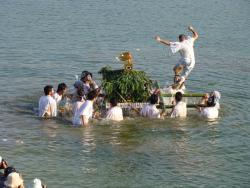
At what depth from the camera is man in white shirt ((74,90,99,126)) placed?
69.9 ft

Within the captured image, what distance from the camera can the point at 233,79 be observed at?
93.0 feet

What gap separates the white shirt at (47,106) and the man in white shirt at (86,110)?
39.4 inches

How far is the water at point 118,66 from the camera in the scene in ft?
59.3

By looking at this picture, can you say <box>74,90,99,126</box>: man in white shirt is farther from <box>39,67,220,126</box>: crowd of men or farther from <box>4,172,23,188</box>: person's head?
<box>4,172,23,188</box>: person's head

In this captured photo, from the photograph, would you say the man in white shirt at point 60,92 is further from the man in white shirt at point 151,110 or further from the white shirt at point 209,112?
the white shirt at point 209,112

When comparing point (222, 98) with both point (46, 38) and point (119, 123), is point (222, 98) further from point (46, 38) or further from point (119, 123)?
point (46, 38)

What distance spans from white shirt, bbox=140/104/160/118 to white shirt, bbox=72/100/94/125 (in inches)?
72.6

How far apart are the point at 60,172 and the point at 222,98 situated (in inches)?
385

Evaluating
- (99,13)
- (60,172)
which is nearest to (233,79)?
(60,172)

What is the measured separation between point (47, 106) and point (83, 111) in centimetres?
146

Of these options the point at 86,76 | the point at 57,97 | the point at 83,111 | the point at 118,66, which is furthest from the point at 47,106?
the point at 118,66

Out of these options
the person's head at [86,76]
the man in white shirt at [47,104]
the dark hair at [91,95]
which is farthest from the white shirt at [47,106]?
the person's head at [86,76]

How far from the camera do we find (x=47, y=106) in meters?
22.0

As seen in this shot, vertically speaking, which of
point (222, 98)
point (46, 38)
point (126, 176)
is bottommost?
point (126, 176)
